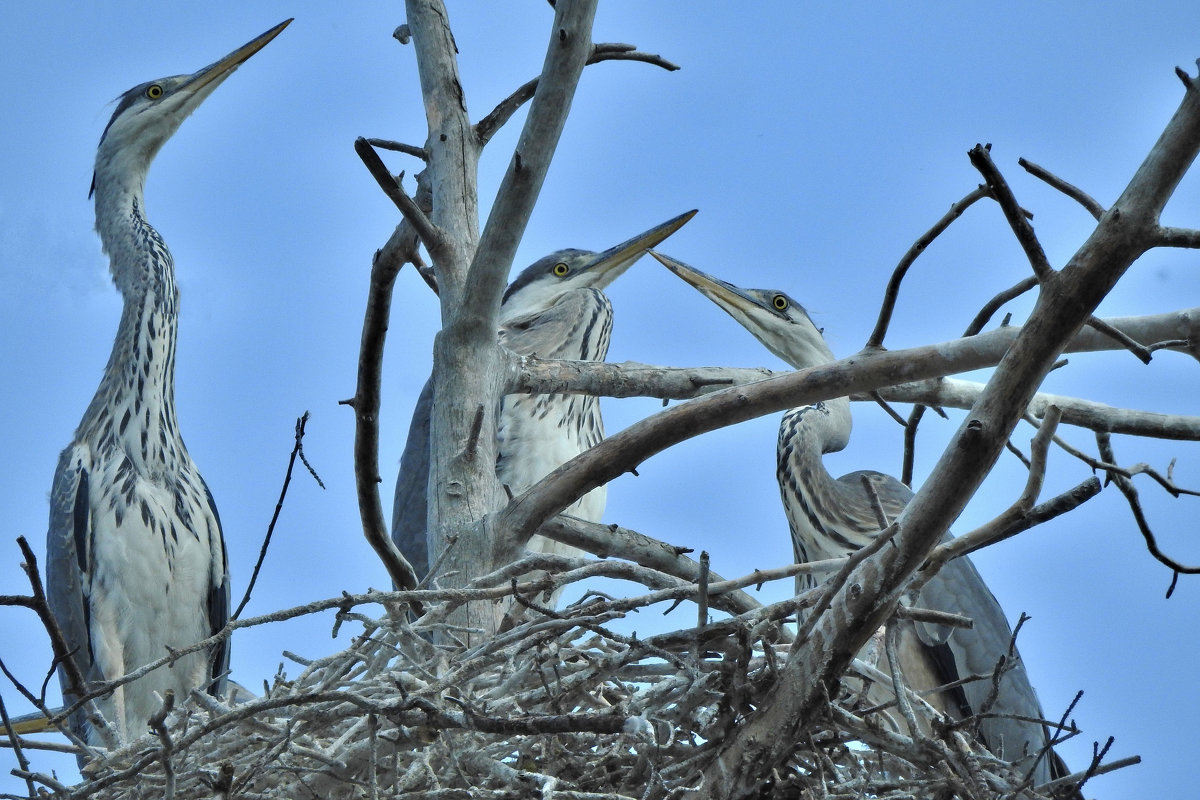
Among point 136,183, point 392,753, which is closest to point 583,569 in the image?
point 392,753

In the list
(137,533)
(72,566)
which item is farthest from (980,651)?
(72,566)

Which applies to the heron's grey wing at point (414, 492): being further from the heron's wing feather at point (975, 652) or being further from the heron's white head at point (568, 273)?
the heron's wing feather at point (975, 652)

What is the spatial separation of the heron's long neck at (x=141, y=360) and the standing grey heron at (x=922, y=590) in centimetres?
194

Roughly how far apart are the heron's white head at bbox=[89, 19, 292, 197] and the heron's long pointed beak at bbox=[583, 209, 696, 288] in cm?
165

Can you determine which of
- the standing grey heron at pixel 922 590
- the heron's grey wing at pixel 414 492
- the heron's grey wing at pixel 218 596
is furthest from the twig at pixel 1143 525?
the heron's grey wing at pixel 218 596

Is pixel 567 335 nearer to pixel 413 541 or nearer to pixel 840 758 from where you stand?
pixel 413 541

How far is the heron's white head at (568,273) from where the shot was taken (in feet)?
18.5

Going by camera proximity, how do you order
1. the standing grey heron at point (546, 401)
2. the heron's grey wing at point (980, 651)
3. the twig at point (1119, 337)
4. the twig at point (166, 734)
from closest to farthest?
→ 1. the twig at point (166, 734)
2. the twig at point (1119, 337)
3. the heron's grey wing at point (980, 651)
4. the standing grey heron at point (546, 401)

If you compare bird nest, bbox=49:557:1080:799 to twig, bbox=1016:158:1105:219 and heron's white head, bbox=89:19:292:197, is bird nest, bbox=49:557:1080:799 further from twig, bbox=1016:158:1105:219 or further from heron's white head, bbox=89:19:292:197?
heron's white head, bbox=89:19:292:197

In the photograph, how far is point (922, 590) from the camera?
4195 millimetres

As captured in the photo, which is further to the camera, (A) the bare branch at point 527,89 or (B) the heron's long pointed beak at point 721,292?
(B) the heron's long pointed beak at point 721,292

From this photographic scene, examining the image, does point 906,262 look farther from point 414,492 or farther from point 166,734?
point 414,492

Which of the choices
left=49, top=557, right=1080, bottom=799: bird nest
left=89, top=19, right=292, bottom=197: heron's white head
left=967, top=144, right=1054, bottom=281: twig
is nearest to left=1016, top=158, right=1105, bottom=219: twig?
left=967, top=144, right=1054, bottom=281: twig

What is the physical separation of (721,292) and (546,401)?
1001mm
